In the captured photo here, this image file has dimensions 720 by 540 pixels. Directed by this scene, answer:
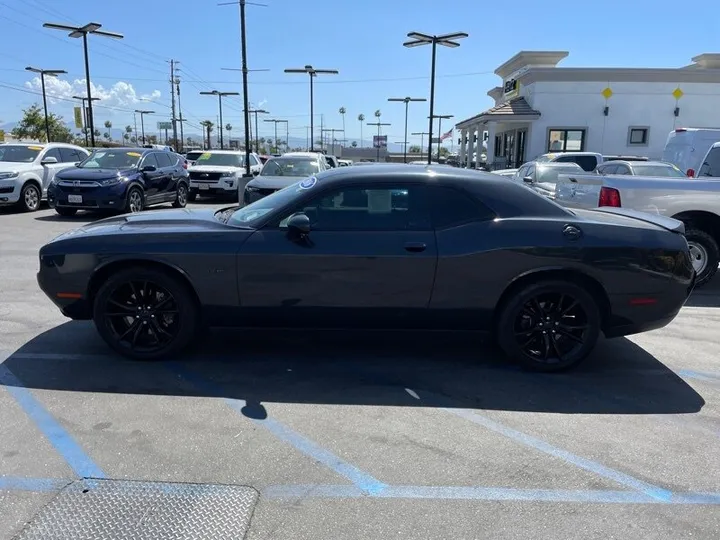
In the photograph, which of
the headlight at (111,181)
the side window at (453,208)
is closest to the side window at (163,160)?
the headlight at (111,181)

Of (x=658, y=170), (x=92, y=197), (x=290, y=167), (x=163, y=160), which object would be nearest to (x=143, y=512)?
(x=92, y=197)

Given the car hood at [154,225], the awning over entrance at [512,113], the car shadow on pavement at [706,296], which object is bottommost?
the car shadow on pavement at [706,296]

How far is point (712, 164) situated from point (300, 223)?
8.15 metres

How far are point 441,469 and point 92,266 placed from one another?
9.84 ft

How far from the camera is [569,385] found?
4367 mm

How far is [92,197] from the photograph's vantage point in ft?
42.8

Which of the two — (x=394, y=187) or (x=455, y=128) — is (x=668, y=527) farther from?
(x=455, y=128)

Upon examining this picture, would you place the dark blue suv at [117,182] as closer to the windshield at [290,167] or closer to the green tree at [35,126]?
the windshield at [290,167]

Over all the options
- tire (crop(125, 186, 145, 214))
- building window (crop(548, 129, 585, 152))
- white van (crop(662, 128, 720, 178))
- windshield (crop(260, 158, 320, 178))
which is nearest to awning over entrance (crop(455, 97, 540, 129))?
building window (crop(548, 129, 585, 152))

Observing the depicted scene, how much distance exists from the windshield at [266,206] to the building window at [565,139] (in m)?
26.4

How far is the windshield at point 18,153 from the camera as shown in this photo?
49.3ft

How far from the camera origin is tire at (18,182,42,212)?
47.4 ft

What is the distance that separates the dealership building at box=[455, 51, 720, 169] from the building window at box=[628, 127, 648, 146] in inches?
1.7

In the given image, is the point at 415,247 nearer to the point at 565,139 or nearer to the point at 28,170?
the point at 28,170
